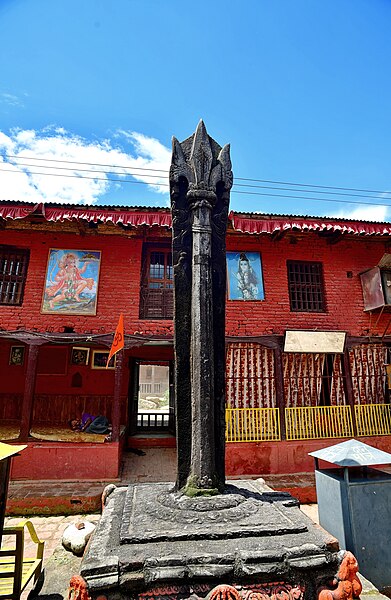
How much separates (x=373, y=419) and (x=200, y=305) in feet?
28.0

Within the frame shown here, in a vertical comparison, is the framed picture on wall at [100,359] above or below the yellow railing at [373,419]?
above

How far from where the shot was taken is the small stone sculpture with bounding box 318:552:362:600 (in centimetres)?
227

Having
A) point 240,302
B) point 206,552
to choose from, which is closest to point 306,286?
point 240,302

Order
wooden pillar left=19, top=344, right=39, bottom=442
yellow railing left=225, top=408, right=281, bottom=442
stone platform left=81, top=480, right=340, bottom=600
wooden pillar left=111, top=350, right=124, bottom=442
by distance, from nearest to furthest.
Result: stone platform left=81, top=480, right=340, bottom=600, wooden pillar left=19, top=344, right=39, bottom=442, wooden pillar left=111, top=350, right=124, bottom=442, yellow railing left=225, top=408, right=281, bottom=442

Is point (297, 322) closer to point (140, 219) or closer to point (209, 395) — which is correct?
point (140, 219)

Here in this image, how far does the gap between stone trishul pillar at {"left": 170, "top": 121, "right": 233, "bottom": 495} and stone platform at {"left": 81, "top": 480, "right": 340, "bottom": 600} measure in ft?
1.34

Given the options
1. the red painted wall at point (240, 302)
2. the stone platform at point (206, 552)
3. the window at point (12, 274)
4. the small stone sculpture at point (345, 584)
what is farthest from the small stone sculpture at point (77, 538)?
the window at point (12, 274)

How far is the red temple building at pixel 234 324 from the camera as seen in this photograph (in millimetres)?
8719

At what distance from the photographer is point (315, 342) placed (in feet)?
30.9

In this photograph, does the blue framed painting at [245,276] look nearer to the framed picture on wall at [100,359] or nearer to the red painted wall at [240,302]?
the red painted wall at [240,302]

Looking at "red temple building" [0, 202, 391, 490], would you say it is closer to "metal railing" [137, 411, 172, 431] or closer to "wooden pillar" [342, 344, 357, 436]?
"wooden pillar" [342, 344, 357, 436]

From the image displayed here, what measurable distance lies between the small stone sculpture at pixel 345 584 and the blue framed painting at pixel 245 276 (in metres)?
7.66

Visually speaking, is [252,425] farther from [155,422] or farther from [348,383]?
[155,422]

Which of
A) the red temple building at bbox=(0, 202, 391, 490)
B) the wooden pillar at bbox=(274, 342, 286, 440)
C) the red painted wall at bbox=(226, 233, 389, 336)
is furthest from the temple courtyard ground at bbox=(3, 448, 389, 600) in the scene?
the red painted wall at bbox=(226, 233, 389, 336)
